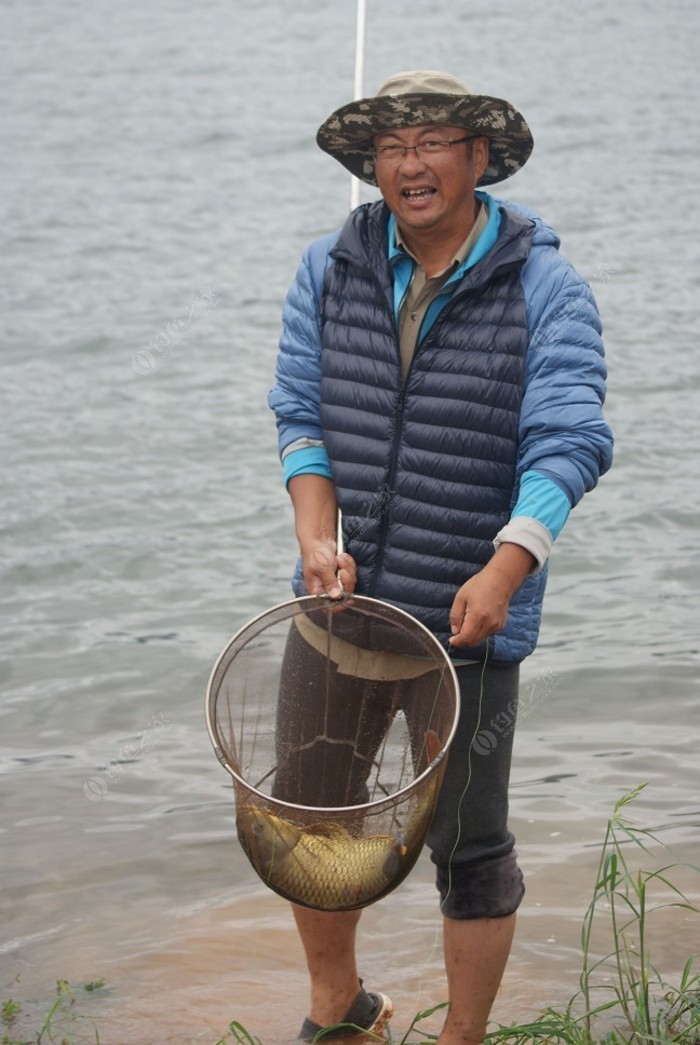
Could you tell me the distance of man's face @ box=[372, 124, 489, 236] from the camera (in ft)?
10.4

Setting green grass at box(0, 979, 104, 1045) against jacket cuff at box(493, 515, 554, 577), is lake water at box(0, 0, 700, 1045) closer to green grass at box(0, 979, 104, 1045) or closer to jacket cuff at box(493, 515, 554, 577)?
green grass at box(0, 979, 104, 1045)

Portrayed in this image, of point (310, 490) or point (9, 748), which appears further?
→ point (9, 748)

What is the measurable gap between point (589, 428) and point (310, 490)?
2.19 feet

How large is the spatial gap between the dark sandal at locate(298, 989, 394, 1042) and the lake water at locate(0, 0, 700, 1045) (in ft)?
0.39

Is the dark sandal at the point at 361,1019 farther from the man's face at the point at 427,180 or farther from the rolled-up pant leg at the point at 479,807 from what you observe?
the man's face at the point at 427,180

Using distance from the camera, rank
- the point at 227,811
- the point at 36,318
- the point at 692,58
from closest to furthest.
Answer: the point at 227,811, the point at 36,318, the point at 692,58

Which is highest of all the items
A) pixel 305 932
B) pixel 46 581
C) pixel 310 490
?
pixel 310 490

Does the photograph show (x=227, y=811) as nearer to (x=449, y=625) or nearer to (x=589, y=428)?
(x=449, y=625)

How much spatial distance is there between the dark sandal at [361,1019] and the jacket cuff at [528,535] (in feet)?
4.25

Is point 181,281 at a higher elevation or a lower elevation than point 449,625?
lower

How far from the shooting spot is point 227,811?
5.31 m

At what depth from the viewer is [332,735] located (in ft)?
11.0

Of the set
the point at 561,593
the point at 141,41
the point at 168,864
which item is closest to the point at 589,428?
the point at 168,864

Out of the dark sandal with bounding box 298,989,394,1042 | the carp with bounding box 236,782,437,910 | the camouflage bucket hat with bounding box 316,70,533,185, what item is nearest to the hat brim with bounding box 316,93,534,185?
the camouflage bucket hat with bounding box 316,70,533,185
